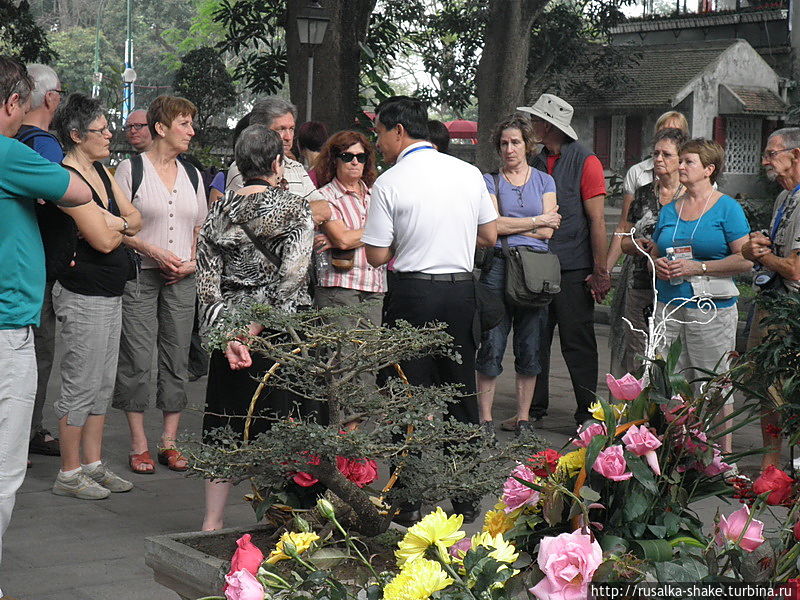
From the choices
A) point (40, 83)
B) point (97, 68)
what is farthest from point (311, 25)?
point (97, 68)

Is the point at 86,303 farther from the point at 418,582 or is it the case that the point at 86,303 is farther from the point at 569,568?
the point at 569,568

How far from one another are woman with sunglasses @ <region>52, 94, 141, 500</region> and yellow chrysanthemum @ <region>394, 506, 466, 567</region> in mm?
3431

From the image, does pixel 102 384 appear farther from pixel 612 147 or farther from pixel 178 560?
pixel 612 147

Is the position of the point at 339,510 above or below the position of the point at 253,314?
below

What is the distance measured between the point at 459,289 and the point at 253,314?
1.84m

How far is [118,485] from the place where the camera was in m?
6.11

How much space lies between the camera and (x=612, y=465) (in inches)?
101

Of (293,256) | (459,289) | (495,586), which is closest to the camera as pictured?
(495,586)

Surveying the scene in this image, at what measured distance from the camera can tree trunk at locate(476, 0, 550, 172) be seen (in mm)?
19812

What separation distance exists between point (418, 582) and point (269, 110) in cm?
440

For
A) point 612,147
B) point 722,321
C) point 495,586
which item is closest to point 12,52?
point 722,321

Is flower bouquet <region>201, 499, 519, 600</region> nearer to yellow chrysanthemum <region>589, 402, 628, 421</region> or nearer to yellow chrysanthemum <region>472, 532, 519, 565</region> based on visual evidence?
yellow chrysanthemum <region>472, 532, 519, 565</region>

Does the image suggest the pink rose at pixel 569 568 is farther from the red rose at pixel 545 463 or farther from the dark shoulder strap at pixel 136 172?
the dark shoulder strap at pixel 136 172

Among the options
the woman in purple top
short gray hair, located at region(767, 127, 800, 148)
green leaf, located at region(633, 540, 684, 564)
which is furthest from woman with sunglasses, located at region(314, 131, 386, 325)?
green leaf, located at region(633, 540, 684, 564)
